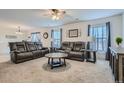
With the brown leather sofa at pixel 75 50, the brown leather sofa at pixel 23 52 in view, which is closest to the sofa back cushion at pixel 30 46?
the brown leather sofa at pixel 23 52

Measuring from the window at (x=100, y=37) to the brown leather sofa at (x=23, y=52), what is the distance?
3198 mm

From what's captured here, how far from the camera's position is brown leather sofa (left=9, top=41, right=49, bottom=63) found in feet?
14.6

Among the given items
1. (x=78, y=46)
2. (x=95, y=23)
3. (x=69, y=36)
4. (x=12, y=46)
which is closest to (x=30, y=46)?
(x=12, y=46)

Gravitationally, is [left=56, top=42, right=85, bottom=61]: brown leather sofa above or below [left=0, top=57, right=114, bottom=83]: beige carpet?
above

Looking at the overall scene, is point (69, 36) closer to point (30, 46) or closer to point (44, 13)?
point (30, 46)

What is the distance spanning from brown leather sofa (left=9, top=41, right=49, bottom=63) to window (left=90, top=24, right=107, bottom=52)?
10.5ft

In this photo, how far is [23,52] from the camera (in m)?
4.87

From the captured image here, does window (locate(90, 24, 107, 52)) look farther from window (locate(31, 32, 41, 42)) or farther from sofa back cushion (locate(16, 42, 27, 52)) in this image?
window (locate(31, 32, 41, 42))

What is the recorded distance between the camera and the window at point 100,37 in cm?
524

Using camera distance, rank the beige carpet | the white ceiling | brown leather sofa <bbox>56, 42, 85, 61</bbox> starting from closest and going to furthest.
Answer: the beige carpet, the white ceiling, brown leather sofa <bbox>56, 42, 85, 61</bbox>

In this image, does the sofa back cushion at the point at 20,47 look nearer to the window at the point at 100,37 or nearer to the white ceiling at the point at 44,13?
the white ceiling at the point at 44,13

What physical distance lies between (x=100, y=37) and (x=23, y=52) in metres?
4.30

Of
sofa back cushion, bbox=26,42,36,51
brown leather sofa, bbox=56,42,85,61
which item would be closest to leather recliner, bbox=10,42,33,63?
sofa back cushion, bbox=26,42,36,51
